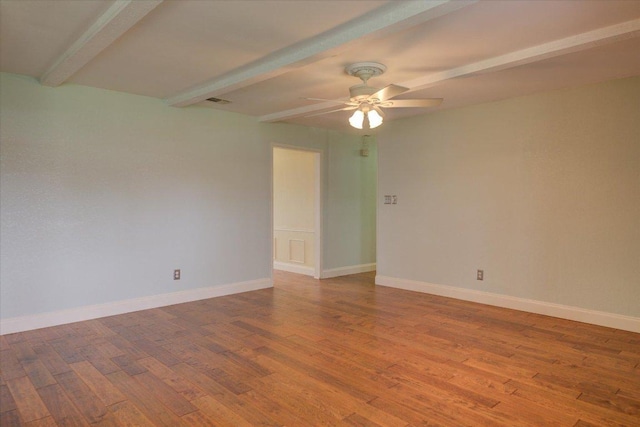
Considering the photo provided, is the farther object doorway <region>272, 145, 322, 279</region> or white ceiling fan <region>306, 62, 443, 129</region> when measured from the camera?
doorway <region>272, 145, 322, 279</region>

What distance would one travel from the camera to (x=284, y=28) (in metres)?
2.70

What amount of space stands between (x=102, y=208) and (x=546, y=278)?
4.91 m

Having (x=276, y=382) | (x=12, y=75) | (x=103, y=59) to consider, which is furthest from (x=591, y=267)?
(x=12, y=75)

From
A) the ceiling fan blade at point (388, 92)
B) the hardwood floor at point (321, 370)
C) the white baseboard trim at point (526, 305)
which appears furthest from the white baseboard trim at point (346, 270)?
the ceiling fan blade at point (388, 92)

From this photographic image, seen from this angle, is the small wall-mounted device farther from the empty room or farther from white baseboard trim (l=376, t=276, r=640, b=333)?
white baseboard trim (l=376, t=276, r=640, b=333)

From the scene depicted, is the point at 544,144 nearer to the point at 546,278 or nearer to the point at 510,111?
the point at 510,111

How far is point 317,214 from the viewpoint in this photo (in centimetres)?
641

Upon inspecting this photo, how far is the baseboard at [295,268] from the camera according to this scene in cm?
672

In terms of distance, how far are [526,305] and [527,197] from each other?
48.4 inches

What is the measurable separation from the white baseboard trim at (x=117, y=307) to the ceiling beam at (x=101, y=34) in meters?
2.30

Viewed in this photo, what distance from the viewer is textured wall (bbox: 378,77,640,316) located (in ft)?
12.7

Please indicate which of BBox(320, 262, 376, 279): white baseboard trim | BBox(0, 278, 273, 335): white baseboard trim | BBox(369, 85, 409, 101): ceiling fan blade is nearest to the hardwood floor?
BBox(0, 278, 273, 335): white baseboard trim

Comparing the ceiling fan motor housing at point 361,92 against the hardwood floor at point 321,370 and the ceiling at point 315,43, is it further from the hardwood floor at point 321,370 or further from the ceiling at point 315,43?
the hardwood floor at point 321,370

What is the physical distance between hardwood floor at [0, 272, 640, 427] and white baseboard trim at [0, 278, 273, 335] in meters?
0.14
